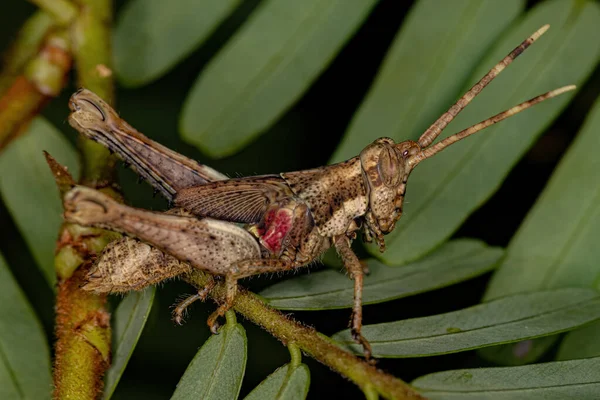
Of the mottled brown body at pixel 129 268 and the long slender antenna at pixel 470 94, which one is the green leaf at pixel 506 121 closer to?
the long slender antenna at pixel 470 94

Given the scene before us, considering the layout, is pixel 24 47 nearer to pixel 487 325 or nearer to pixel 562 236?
pixel 487 325

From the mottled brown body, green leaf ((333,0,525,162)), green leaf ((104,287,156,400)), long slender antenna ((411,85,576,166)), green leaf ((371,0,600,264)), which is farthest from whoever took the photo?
green leaf ((333,0,525,162))

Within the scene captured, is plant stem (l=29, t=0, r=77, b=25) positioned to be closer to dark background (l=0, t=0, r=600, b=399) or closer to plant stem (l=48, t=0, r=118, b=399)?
plant stem (l=48, t=0, r=118, b=399)

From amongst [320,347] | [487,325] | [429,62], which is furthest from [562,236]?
[320,347]

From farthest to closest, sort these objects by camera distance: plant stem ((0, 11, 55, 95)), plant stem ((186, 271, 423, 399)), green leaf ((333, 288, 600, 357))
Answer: plant stem ((0, 11, 55, 95)) < green leaf ((333, 288, 600, 357)) < plant stem ((186, 271, 423, 399))

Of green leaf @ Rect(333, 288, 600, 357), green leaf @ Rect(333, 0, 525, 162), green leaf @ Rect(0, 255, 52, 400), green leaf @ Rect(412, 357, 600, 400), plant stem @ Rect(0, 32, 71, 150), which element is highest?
green leaf @ Rect(333, 0, 525, 162)

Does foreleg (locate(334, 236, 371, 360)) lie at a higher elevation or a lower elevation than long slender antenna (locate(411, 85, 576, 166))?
lower

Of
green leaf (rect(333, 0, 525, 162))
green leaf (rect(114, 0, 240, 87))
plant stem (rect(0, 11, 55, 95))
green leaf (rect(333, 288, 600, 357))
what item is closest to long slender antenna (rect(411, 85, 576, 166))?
green leaf (rect(333, 0, 525, 162))
